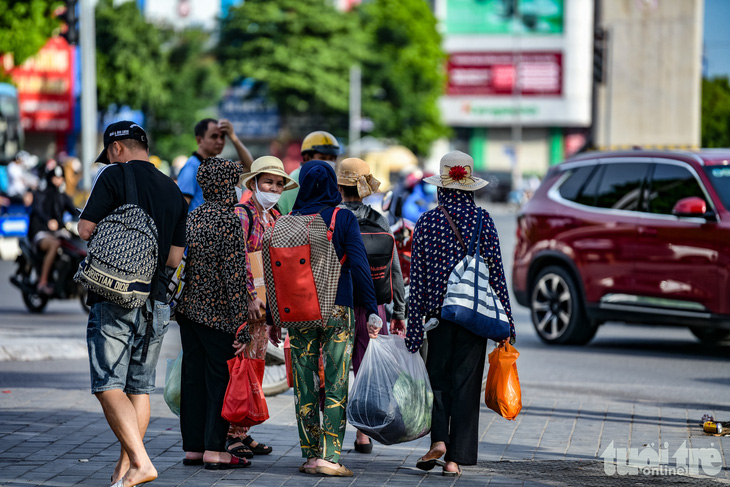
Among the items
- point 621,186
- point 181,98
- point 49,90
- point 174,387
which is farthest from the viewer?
point 181,98

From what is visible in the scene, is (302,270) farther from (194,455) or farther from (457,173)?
(194,455)

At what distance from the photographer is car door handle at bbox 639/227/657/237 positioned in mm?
11534

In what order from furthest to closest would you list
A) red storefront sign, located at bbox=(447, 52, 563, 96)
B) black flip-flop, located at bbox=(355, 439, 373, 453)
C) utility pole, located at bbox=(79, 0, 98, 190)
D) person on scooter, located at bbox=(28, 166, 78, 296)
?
red storefront sign, located at bbox=(447, 52, 563, 96) < utility pole, located at bbox=(79, 0, 98, 190) < person on scooter, located at bbox=(28, 166, 78, 296) < black flip-flop, located at bbox=(355, 439, 373, 453)

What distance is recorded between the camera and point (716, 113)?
3334 cm

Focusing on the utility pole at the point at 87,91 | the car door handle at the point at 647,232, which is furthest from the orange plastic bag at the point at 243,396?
the utility pole at the point at 87,91

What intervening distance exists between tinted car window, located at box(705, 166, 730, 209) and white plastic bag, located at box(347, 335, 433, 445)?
228 inches

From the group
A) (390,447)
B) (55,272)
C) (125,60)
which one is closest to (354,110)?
(125,60)

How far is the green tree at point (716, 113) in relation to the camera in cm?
2902

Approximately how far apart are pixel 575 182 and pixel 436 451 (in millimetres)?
6809

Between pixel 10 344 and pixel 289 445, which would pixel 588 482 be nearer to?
pixel 289 445

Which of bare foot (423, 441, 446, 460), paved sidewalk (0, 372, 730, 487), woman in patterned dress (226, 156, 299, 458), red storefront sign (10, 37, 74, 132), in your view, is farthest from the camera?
red storefront sign (10, 37, 74, 132)

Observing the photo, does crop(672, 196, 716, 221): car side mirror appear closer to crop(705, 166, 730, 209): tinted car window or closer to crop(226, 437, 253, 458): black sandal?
crop(705, 166, 730, 209): tinted car window

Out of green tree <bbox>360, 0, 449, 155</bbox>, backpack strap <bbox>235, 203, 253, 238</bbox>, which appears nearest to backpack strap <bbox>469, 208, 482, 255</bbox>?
backpack strap <bbox>235, 203, 253, 238</bbox>

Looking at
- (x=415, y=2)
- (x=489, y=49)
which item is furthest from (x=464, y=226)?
(x=489, y=49)
